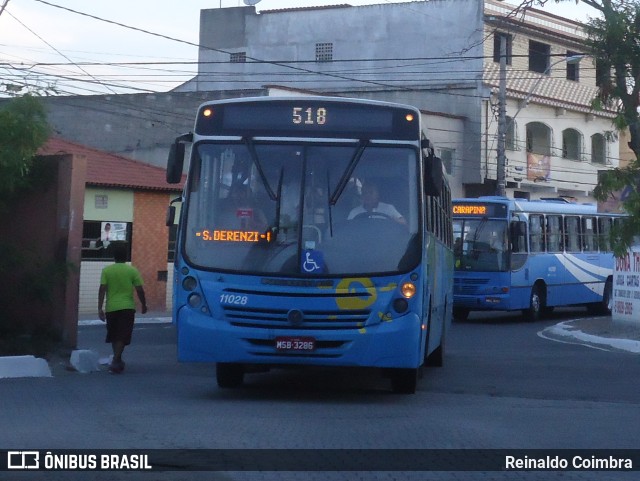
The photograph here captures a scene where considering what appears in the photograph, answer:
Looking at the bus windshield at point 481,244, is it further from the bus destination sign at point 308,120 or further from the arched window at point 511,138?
the arched window at point 511,138

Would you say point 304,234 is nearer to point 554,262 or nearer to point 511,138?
point 554,262

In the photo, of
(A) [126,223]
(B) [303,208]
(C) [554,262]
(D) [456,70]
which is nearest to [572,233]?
(C) [554,262]

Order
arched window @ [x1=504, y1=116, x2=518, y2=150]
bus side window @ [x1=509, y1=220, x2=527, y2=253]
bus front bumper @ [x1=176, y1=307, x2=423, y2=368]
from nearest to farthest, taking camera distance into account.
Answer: bus front bumper @ [x1=176, y1=307, x2=423, y2=368], bus side window @ [x1=509, y1=220, x2=527, y2=253], arched window @ [x1=504, y1=116, x2=518, y2=150]

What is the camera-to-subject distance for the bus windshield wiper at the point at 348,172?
12.6 meters

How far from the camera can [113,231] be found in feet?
110

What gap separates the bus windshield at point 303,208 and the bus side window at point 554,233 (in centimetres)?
1889

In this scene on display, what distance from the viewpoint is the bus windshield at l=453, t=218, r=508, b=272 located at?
29406 mm

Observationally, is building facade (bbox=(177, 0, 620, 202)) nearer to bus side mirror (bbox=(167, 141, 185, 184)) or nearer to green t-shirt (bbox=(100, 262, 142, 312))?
green t-shirt (bbox=(100, 262, 142, 312))

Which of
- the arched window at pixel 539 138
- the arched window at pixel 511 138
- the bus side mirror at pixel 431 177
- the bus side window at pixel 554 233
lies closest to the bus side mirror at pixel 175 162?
the bus side mirror at pixel 431 177

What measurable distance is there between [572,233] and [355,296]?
20800 mm

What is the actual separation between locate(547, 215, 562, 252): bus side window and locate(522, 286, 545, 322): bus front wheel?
1153 mm

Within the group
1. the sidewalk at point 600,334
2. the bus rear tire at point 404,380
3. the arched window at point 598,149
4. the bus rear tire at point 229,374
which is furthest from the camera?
the arched window at point 598,149

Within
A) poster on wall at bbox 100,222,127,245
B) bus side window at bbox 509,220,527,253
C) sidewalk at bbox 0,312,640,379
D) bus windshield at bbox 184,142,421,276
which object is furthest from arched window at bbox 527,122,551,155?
bus windshield at bbox 184,142,421,276

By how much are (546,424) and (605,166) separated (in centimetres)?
4618
